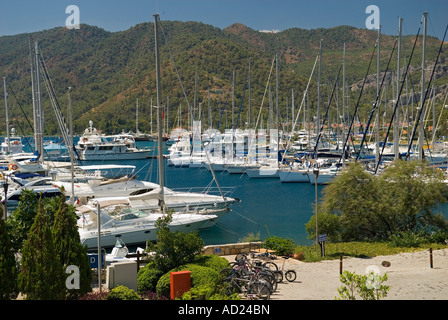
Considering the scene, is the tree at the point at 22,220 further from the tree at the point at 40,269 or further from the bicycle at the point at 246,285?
the bicycle at the point at 246,285

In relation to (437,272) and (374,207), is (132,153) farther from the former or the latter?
(437,272)

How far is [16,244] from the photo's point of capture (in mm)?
14250

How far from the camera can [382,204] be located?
73.5 feet

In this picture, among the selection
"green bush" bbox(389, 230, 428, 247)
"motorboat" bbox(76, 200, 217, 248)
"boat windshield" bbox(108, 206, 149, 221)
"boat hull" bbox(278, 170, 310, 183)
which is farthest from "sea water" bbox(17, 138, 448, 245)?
"green bush" bbox(389, 230, 428, 247)

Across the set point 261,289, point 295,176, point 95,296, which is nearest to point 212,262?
point 261,289

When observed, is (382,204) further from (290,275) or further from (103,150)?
(103,150)

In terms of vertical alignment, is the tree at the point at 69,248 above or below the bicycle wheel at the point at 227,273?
above

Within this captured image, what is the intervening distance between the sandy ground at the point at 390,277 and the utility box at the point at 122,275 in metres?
4.30

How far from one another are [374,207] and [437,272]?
6909 mm

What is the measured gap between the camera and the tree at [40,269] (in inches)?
438

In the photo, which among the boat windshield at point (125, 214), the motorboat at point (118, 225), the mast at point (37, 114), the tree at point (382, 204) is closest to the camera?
the tree at point (382, 204)

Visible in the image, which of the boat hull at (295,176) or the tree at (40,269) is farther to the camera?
the boat hull at (295,176)

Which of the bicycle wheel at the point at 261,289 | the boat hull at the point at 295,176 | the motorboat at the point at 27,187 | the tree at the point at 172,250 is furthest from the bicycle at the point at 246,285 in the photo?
the boat hull at the point at 295,176
